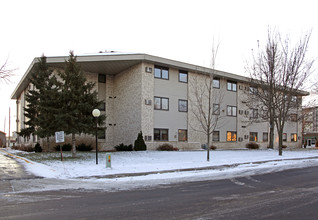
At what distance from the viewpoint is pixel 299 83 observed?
74.0 ft

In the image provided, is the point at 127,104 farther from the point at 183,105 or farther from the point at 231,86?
the point at 231,86

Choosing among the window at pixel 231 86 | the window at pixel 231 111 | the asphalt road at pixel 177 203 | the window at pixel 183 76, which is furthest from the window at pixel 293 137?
the asphalt road at pixel 177 203

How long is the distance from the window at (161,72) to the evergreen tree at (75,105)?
30.5 feet

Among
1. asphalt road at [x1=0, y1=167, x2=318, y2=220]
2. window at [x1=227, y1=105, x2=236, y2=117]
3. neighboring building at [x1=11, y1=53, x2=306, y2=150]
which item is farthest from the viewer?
window at [x1=227, y1=105, x2=236, y2=117]

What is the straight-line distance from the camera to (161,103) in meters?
27.0

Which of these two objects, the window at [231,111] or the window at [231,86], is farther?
the window at [231,86]

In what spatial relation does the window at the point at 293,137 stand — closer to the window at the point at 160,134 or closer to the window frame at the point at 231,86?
the window frame at the point at 231,86

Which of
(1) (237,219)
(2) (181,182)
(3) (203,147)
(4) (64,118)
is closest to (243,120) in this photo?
(3) (203,147)

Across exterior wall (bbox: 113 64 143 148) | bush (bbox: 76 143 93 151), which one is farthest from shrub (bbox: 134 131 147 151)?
bush (bbox: 76 143 93 151)

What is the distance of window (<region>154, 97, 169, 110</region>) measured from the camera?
26.8m

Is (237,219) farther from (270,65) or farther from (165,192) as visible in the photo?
(270,65)

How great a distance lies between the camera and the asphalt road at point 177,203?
582 centimetres

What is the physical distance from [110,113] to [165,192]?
2214 centimetres

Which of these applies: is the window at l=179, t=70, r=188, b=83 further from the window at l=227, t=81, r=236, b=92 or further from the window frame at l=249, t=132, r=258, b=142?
the window frame at l=249, t=132, r=258, b=142
